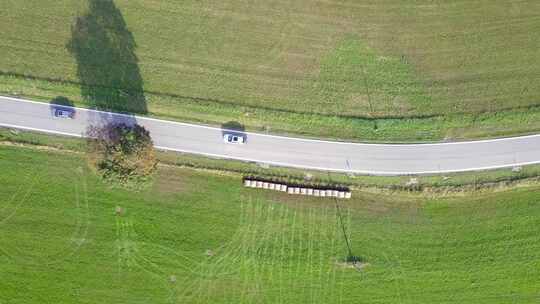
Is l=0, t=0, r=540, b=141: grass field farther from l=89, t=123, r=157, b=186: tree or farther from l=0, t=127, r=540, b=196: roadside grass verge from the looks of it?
l=89, t=123, r=157, b=186: tree

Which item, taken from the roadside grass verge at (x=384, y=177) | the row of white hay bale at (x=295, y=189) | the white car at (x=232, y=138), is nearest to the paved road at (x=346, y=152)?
the roadside grass verge at (x=384, y=177)

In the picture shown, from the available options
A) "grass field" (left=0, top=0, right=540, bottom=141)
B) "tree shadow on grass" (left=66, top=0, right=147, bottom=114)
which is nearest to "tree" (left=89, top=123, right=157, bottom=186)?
"tree shadow on grass" (left=66, top=0, right=147, bottom=114)

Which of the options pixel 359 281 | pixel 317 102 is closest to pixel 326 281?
pixel 359 281

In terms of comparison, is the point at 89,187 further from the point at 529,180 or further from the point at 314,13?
the point at 529,180

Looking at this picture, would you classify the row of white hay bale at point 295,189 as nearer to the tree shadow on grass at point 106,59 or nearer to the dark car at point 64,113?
the tree shadow on grass at point 106,59

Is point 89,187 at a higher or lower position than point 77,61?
lower
